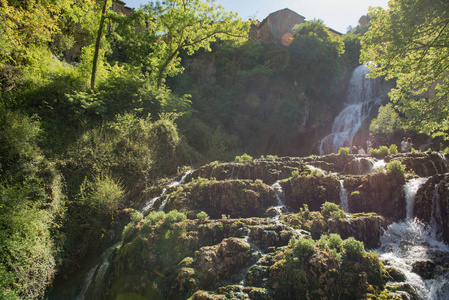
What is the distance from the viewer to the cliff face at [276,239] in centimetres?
545

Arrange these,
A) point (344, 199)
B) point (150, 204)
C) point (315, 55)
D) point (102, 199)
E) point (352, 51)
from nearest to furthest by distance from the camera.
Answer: point (344, 199)
point (102, 199)
point (150, 204)
point (315, 55)
point (352, 51)

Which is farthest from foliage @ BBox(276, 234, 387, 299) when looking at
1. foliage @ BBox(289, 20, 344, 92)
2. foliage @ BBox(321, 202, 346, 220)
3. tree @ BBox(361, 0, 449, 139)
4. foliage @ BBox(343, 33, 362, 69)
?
foliage @ BBox(343, 33, 362, 69)

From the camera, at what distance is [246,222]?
24.8 ft

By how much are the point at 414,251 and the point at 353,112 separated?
18.8 m

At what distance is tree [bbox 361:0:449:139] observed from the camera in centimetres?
875

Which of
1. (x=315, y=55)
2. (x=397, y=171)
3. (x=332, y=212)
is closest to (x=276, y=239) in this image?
(x=332, y=212)

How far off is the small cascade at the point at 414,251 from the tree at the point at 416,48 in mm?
4517

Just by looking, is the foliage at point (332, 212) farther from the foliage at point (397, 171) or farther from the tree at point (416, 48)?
the tree at point (416, 48)

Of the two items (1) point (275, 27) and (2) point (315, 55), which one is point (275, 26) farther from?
(2) point (315, 55)

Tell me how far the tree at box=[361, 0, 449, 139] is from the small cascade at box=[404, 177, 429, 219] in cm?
266

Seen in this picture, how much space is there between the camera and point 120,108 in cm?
1579

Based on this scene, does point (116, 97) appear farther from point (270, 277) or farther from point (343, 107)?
point (343, 107)

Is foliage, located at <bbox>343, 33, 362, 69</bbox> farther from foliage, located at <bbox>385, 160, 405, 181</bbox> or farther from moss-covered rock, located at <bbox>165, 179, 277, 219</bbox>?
moss-covered rock, located at <bbox>165, 179, 277, 219</bbox>

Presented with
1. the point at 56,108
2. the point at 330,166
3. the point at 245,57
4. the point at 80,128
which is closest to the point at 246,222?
the point at 330,166
